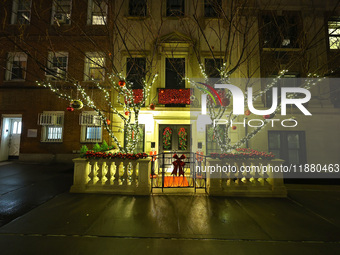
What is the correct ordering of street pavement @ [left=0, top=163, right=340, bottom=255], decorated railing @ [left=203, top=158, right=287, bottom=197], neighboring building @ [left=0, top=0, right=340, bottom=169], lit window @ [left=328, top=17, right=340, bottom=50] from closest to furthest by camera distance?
1. street pavement @ [left=0, top=163, right=340, bottom=255]
2. decorated railing @ [left=203, top=158, right=287, bottom=197]
3. neighboring building @ [left=0, top=0, right=340, bottom=169]
4. lit window @ [left=328, top=17, right=340, bottom=50]

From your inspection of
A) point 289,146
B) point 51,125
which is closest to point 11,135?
point 51,125

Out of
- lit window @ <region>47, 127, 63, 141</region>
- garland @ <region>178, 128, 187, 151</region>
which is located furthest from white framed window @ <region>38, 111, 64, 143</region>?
garland @ <region>178, 128, 187, 151</region>

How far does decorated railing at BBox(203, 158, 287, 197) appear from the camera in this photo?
17.3 feet

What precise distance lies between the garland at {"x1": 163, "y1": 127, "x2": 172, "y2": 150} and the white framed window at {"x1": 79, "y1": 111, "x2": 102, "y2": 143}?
398cm

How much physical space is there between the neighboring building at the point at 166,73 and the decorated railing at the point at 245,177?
12.6 feet

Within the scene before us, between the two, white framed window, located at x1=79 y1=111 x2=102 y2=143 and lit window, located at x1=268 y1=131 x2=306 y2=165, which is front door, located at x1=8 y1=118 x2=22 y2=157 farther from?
lit window, located at x1=268 y1=131 x2=306 y2=165

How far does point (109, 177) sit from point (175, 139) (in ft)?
15.6

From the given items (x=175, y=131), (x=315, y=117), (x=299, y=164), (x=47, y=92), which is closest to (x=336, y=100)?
(x=315, y=117)

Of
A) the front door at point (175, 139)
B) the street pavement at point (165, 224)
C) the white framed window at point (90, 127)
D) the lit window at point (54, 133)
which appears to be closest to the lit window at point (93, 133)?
the white framed window at point (90, 127)

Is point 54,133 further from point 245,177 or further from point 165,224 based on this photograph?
point 245,177

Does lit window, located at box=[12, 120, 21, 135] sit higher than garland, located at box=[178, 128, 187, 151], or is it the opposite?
lit window, located at box=[12, 120, 21, 135]

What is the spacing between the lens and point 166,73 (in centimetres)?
972

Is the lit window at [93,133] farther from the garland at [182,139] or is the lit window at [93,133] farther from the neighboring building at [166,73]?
the garland at [182,139]

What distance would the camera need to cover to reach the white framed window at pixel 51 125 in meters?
9.84
